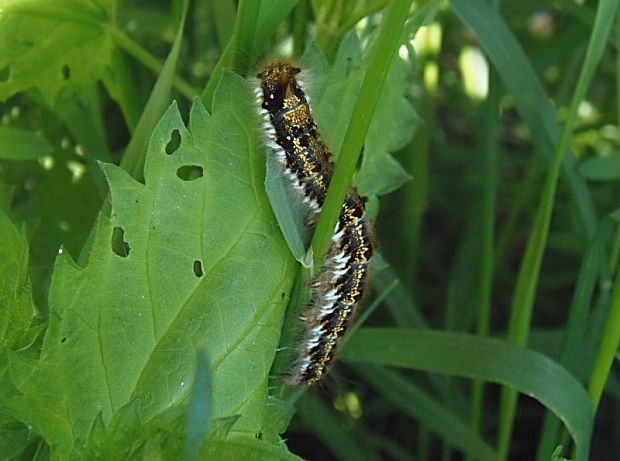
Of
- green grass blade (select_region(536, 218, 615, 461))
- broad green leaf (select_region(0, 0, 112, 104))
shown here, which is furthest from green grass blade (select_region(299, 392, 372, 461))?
broad green leaf (select_region(0, 0, 112, 104))

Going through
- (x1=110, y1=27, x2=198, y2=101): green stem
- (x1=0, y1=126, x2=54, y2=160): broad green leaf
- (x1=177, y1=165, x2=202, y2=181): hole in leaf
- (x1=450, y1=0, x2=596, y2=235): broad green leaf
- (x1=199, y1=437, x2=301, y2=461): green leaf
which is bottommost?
(x1=199, y1=437, x2=301, y2=461): green leaf

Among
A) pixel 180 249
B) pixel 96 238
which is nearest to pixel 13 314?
pixel 96 238

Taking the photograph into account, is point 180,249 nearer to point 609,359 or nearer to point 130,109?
point 130,109

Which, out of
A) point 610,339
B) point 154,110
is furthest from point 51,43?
point 610,339

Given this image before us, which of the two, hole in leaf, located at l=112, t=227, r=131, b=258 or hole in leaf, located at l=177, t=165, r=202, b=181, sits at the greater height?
hole in leaf, located at l=177, t=165, r=202, b=181

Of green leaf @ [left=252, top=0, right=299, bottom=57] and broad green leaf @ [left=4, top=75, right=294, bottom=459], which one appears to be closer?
broad green leaf @ [left=4, top=75, right=294, bottom=459]

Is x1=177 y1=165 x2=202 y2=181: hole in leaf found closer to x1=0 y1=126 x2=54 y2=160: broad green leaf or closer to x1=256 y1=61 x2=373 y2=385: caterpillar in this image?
x1=256 y1=61 x2=373 y2=385: caterpillar

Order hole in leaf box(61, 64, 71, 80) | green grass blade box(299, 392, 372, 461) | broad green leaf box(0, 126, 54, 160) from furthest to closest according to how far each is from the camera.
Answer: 1. green grass blade box(299, 392, 372, 461)
2. hole in leaf box(61, 64, 71, 80)
3. broad green leaf box(0, 126, 54, 160)
